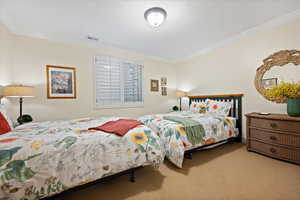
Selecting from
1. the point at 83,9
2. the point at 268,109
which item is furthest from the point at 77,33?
the point at 268,109

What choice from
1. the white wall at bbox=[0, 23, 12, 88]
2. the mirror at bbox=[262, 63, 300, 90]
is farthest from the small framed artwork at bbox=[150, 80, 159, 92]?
the white wall at bbox=[0, 23, 12, 88]

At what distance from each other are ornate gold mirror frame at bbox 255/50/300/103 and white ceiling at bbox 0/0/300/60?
0.69m

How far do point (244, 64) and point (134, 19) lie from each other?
2.56m

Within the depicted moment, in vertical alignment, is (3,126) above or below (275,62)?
below

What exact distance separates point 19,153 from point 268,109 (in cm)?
367

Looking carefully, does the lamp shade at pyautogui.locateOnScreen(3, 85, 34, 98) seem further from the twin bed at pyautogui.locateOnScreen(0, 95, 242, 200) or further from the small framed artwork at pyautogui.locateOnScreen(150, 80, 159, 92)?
the small framed artwork at pyautogui.locateOnScreen(150, 80, 159, 92)

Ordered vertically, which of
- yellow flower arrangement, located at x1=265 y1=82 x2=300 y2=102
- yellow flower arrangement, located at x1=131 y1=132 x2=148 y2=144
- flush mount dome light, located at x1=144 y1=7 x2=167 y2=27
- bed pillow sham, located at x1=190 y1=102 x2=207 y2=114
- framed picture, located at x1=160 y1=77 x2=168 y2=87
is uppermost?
flush mount dome light, located at x1=144 y1=7 x2=167 y2=27

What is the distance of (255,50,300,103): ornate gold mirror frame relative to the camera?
2139 mm

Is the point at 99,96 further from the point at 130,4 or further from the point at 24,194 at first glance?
the point at 24,194

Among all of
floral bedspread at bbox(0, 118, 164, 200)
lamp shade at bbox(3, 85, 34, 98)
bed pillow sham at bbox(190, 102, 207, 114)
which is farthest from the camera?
bed pillow sham at bbox(190, 102, 207, 114)

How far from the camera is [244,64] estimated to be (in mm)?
2797

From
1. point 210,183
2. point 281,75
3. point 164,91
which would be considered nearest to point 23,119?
point 210,183

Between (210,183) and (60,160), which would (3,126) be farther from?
(210,183)

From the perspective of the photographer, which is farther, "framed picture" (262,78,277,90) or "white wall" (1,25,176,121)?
"white wall" (1,25,176,121)
